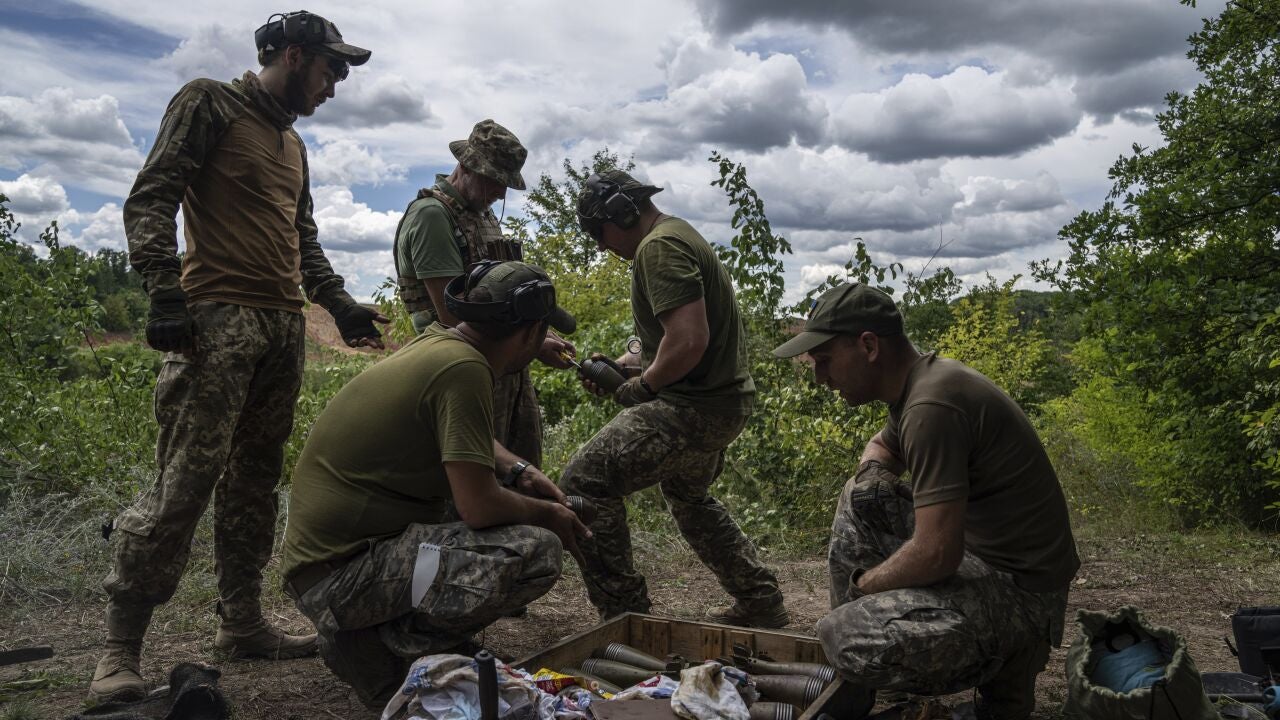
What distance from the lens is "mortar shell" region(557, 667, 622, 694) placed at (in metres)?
3.53

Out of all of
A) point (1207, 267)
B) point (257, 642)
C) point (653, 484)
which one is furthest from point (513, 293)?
point (1207, 267)

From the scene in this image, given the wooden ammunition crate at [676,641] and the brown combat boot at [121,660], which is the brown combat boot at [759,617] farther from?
the brown combat boot at [121,660]

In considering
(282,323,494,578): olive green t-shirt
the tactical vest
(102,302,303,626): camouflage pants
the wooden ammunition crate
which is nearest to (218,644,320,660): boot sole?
(102,302,303,626): camouflage pants

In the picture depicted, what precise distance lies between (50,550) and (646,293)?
4606 millimetres

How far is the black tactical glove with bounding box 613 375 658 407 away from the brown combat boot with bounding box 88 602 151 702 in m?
2.22

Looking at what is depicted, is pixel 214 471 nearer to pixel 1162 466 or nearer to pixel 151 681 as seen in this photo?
pixel 151 681

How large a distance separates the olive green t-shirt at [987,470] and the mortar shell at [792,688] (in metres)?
0.79

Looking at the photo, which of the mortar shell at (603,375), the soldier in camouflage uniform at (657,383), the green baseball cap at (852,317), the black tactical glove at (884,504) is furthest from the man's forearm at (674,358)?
the black tactical glove at (884,504)

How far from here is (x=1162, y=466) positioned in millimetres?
7848

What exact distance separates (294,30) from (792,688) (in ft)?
11.4

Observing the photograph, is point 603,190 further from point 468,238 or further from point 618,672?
point 618,672

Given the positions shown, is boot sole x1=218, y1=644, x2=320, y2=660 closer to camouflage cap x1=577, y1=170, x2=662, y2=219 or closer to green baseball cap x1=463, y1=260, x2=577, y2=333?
green baseball cap x1=463, y1=260, x2=577, y2=333

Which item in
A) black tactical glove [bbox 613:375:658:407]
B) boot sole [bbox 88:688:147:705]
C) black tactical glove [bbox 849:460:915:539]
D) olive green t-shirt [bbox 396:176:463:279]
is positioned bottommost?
boot sole [bbox 88:688:147:705]

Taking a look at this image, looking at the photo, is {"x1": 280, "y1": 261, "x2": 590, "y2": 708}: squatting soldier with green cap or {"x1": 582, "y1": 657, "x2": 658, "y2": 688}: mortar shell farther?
{"x1": 582, "y1": 657, "x2": 658, "y2": 688}: mortar shell
